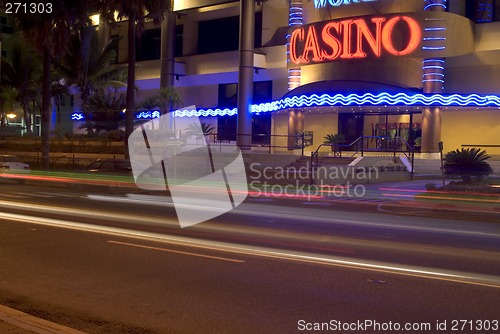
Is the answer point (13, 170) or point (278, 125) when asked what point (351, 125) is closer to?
point (278, 125)

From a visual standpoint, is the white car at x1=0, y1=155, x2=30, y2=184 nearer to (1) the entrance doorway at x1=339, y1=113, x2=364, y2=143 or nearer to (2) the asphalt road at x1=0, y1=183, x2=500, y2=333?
(2) the asphalt road at x1=0, y1=183, x2=500, y2=333

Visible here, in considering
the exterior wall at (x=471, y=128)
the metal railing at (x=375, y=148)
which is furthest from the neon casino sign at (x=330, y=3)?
the exterior wall at (x=471, y=128)

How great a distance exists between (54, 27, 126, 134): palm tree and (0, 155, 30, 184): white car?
1201 cm

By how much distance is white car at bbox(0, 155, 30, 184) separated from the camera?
1130 inches

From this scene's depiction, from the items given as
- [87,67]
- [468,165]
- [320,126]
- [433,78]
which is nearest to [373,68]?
[433,78]

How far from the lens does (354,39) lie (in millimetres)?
32094

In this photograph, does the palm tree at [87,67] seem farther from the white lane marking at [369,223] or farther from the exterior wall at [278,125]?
the white lane marking at [369,223]

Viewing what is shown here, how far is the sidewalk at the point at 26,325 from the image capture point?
551cm

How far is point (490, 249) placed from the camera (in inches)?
433

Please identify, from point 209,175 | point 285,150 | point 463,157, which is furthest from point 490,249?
point 285,150

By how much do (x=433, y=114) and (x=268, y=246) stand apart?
75.2 feet

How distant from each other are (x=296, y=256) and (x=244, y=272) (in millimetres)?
1504

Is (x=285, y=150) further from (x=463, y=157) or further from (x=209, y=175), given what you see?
(x=463, y=157)

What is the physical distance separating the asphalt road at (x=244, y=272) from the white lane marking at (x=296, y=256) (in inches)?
0.8
